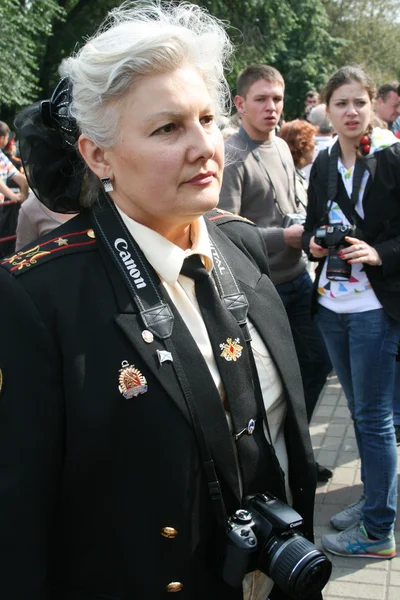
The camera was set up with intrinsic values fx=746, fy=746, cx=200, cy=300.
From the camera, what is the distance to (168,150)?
1.71 meters

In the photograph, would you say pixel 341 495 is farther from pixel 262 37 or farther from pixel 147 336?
pixel 262 37

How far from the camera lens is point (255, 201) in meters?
4.27

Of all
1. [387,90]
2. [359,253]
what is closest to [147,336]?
[359,253]

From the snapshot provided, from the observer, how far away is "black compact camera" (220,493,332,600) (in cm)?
171

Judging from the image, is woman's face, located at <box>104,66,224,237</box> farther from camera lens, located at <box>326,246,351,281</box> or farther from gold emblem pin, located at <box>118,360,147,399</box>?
camera lens, located at <box>326,246,351,281</box>

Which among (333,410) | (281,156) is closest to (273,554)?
(281,156)

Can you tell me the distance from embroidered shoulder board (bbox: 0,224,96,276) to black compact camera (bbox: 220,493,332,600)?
74 cm

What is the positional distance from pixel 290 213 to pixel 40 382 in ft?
9.72

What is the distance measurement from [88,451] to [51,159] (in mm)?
767

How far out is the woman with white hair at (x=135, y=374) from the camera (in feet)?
5.39

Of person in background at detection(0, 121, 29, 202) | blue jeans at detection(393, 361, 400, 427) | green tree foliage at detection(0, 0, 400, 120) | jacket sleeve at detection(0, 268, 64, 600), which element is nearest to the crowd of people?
jacket sleeve at detection(0, 268, 64, 600)

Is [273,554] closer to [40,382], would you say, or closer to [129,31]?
[40,382]

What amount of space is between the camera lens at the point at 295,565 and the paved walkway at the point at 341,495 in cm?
Answer: 175

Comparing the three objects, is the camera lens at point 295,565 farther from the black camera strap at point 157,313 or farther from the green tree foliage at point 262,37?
the green tree foliage at point 262,37
